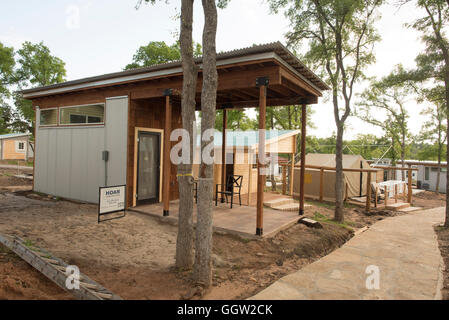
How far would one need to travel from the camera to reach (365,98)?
21141 mm

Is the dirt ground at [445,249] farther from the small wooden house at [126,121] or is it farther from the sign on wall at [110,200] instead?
the sign on wall at [110,200]

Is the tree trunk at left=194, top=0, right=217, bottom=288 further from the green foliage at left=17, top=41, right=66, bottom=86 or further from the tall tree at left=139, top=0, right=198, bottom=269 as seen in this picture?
the green foliage at left=17, top=41, right=66, bottom=86

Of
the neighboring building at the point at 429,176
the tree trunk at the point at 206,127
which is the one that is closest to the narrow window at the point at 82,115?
the tree trunk at the point at 206,127

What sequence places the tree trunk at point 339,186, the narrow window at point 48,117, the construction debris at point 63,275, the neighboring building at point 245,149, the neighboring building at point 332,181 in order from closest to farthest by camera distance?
the construction debris at point 63,275, the tree trunk at point 339,186, the narrow window at point 48,117, the neighboring building at point 245,149, the neighboring building at point 332,181

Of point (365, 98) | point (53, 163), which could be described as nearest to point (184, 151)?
point (53, 163)

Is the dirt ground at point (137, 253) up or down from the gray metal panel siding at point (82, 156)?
down

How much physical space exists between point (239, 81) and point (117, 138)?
4.11 meters

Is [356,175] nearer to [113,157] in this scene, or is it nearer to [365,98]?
[365,98]

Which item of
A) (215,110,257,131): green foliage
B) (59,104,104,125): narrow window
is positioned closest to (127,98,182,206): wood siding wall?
(59,104,104,125): narrow window

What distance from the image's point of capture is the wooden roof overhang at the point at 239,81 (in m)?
5.36

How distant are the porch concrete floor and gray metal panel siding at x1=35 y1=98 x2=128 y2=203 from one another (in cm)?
149

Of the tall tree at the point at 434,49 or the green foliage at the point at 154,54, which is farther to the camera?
the green foliage at the point at 154,54

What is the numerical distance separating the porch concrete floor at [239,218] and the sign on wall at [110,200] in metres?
0.83

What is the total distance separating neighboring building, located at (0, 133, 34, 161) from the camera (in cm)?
2938
